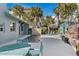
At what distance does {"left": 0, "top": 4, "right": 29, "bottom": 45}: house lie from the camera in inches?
215

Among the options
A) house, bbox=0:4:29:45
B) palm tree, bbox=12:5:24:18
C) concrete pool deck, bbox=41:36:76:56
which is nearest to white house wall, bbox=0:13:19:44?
house, bbox=0:4:29:45

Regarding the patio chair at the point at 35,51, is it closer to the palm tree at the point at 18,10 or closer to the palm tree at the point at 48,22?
the palm tree at the point at 48,22

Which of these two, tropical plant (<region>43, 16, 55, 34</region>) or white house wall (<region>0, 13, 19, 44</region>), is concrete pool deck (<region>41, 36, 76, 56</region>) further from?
white house wall (<region>0, 13, 19, 44</region>)

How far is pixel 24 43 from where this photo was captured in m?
5.55

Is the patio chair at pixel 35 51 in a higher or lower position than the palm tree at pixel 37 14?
lower

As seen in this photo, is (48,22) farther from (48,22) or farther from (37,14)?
(37,14)

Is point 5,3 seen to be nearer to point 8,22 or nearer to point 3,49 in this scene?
point 8,22

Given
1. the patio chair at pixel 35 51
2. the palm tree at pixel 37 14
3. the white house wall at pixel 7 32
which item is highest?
the palm tree at pixel 37 14

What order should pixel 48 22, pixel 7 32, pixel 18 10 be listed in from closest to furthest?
pixel 18 10
pixel 48 22
pixel 7 32

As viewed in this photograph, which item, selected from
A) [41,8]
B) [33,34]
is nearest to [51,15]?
[41,8]

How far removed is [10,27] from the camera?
5.56 m

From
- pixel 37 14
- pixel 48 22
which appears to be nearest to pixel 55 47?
pixel 48 22

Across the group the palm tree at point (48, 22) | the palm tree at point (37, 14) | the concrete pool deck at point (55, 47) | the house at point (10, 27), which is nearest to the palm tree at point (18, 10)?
the house at point (10, 27)

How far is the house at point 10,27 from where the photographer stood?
5.45 metres
